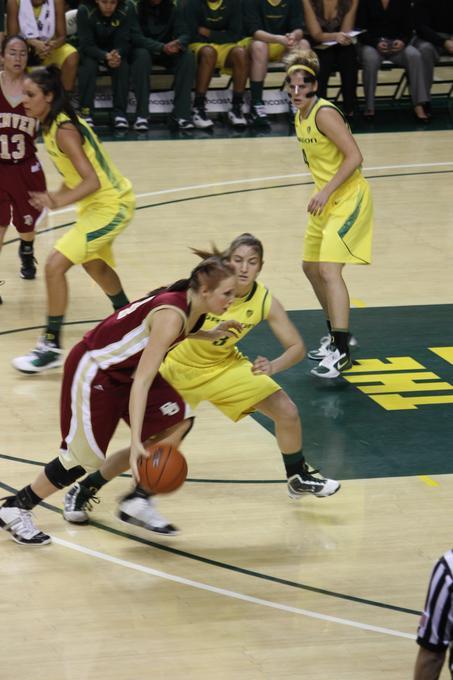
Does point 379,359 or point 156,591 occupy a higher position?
point 156,591

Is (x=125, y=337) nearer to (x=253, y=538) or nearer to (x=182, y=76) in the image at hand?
(x=253, y=538)

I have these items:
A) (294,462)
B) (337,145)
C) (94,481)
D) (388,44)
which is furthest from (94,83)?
(94,481)

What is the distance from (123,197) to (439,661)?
465cm

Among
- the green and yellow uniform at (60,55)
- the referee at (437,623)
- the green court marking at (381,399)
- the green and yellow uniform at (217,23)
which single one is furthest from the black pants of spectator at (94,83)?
the referee at (437,623)

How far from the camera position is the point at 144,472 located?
465 cm

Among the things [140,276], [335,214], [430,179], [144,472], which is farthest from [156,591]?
[430,179]

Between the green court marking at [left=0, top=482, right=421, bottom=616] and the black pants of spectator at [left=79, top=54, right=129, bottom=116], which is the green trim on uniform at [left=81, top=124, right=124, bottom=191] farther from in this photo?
the black pants of spectator at [left=79, top=54, right=129, bottom=116]

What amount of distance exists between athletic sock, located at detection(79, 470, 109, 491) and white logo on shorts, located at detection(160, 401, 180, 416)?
1.40 ft

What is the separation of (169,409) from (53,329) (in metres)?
2.38

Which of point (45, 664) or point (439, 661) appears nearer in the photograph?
point (439, 661)

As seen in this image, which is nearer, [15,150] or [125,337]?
[125,337]

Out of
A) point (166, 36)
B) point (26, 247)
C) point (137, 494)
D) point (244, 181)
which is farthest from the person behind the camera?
point (166, 36)

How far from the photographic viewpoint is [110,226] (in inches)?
285

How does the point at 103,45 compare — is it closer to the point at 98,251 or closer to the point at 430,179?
the point at 430,179
